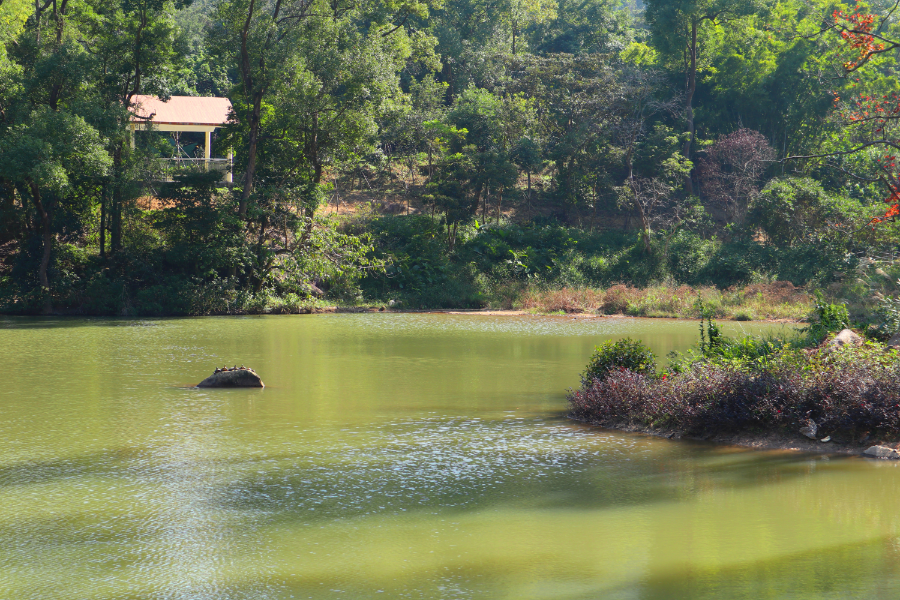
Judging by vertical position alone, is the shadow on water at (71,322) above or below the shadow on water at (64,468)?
above

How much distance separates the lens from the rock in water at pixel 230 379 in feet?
50.7

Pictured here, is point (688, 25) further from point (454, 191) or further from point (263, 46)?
point (263, 46)

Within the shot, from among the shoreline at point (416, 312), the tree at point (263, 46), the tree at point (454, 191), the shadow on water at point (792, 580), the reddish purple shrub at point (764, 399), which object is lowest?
the shadow on water at point (792, 580)

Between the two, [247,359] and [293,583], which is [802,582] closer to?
[293,583]

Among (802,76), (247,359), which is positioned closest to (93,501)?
(247,359)

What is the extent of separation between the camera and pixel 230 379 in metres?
15.5

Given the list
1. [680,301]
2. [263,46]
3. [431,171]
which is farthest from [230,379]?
[431,171]

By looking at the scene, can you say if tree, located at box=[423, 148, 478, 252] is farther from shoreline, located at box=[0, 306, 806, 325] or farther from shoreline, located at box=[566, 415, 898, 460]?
shoreline, located at box=[566, 415, 898, 460]

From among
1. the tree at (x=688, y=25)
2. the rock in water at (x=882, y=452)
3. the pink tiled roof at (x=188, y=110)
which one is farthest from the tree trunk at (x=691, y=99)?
the rock in water at (x=882, y=452)

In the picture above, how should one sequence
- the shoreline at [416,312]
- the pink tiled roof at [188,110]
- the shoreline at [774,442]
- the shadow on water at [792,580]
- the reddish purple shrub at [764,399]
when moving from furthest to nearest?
the pink tiled roof at [188,110] → the shoreline at [416,312] → the shoreline at [774,442] → the reddish purple shrub at [764,399] → the shadow on water at [792,580]

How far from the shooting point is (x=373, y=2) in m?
39.2

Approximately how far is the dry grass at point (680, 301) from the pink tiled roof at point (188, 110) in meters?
22.5

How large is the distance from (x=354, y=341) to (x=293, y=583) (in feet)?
54.8

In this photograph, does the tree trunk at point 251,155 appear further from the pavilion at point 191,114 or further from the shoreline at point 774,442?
the shoreline at point 774,442
